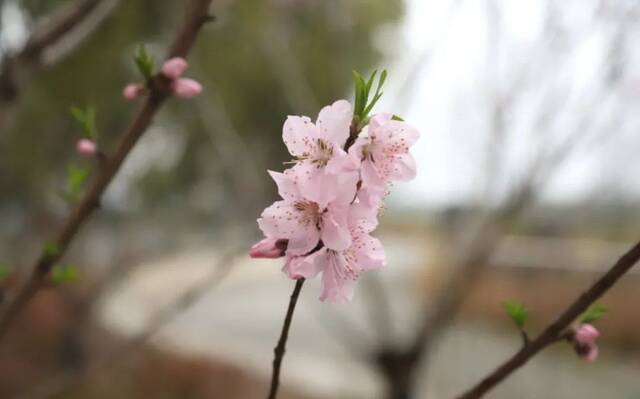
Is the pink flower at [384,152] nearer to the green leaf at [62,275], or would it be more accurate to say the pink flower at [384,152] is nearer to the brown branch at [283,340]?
the brown branch at [283,340]

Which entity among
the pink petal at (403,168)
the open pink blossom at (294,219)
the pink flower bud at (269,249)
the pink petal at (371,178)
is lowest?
the pink flower bud at (269,249)

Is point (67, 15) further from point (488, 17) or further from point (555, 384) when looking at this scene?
point (555, 384)

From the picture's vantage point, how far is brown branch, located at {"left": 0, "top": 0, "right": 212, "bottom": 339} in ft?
1.52

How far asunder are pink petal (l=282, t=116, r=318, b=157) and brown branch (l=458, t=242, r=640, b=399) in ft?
0.59

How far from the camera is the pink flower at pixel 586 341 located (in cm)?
39

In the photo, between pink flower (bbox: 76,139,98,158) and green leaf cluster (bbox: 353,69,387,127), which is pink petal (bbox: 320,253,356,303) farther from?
pink flower (bbox: 76,139,98,158)

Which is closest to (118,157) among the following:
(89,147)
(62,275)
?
(89,147)

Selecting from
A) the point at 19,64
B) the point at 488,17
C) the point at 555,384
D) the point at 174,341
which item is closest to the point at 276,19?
the point at 488,17

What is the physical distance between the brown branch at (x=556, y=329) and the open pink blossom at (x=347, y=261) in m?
0.11

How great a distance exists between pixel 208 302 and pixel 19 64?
4324mm

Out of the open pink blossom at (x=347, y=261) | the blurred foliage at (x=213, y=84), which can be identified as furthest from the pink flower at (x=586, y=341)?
the blurred foliage at (x=213, y=84)

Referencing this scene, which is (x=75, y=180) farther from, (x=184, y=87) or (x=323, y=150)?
(x=323, y=150)

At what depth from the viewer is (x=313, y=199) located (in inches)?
11.3

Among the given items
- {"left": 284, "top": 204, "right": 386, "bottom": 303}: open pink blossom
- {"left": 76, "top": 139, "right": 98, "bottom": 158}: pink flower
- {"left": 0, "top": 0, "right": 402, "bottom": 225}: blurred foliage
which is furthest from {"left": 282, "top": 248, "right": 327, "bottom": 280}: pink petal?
{"left": 0, "top": 0, "right": 402, "bottom": 225}: blurred foliage
